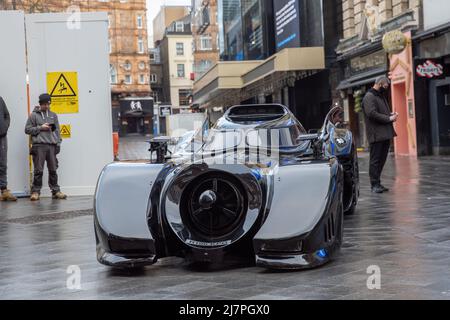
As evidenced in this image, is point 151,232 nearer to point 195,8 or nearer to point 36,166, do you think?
point 36,166

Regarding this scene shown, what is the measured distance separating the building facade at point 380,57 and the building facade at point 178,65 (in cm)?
7005

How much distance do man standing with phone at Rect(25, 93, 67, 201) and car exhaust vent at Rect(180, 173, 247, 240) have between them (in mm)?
6593

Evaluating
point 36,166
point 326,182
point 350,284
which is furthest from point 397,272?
point 36,166

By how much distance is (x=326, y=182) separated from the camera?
16.9 feet

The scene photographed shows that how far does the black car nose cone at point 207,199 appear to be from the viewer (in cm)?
502

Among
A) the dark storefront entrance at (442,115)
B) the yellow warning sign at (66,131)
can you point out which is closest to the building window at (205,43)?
the dark storefront entrance at (442,115)

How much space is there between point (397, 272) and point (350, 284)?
484 millimetres

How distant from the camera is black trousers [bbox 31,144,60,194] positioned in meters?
11.3

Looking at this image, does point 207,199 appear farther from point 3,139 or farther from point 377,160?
point 3,139

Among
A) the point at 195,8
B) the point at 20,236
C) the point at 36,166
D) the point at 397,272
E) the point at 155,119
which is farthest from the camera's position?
the point at 155,119

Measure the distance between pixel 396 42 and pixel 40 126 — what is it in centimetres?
1239

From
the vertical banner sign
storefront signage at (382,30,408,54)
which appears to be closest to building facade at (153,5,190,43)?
the vertical banner sign

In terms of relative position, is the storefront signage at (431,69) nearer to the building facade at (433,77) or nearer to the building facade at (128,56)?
the building facade at (433,77)

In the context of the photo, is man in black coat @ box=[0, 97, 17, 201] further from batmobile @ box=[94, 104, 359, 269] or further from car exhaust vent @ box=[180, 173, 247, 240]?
car exhaust vent @ box=[180, 173, 247, 240]
